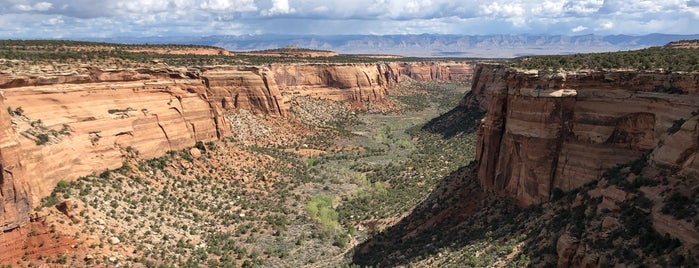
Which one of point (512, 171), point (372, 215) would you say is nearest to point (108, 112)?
point (372, 215)

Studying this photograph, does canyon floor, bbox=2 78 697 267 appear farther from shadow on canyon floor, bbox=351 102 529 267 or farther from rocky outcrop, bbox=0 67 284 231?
rocky outcrop, bbox=0 67 284 231

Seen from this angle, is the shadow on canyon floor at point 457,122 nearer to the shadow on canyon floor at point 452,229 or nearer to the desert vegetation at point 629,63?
the shadow on canyon floor at point 452,229

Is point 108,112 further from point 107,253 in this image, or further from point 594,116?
point 594,116

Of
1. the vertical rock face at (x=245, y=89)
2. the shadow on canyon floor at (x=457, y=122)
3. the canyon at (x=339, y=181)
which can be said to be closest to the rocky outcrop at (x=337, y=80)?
the vertical rock face at (x=245, y=89)

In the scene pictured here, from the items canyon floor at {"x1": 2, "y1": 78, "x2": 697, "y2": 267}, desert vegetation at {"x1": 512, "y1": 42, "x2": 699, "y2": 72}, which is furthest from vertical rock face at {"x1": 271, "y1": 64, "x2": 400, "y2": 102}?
desert vegetation at {"x1": 512, "y1": 42, "x2": 699, "y2": 72}

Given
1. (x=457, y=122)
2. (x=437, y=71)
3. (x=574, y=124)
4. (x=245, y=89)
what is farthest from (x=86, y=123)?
(x=437, y=71)

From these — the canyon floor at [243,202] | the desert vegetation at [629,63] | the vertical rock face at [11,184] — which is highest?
the desert vegetation at [629,63]
